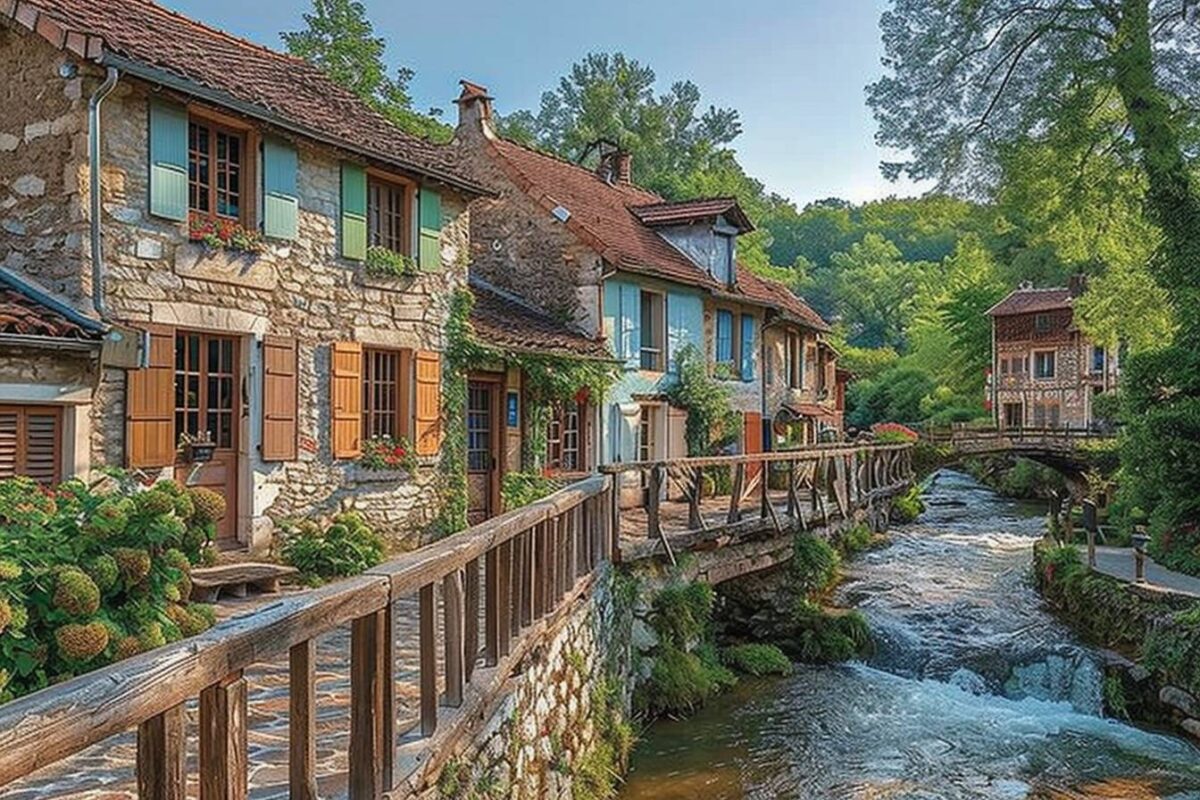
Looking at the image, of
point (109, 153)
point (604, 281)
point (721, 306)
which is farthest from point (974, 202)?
point (109, 153)

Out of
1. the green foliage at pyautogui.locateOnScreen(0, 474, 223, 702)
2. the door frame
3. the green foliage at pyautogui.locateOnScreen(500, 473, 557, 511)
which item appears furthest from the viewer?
the door frame

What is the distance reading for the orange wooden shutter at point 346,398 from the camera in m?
10.6

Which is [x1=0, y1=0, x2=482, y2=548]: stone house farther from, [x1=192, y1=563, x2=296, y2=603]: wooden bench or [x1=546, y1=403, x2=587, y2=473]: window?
[x1=546, y1=403, x2=587, y2=473]: window

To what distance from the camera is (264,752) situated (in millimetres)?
4152

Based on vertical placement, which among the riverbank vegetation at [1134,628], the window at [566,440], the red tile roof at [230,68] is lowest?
the riverbank vegetation at [1134,628]

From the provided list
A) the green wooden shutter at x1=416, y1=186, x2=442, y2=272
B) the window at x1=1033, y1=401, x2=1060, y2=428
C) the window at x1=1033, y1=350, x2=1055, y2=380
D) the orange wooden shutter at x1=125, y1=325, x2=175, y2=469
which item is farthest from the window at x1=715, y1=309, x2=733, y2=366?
the window at x1=1033, y1=350, x2=1055, y2=380

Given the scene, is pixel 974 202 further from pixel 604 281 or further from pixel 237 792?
pixel 237 792

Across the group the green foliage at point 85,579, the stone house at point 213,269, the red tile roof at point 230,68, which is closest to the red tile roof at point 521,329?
the stone house at point 213,269

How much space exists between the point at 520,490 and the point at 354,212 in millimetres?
4745

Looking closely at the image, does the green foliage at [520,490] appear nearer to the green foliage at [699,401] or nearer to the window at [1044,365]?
the green foliage at [699,401]

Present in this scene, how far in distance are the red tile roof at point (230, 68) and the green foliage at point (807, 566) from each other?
→ 22.3 feet

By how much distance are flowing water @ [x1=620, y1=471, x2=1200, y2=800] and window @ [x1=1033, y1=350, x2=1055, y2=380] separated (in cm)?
3155

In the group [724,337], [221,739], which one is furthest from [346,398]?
[724,337]

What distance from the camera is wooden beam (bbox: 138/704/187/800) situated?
2.12 metres
